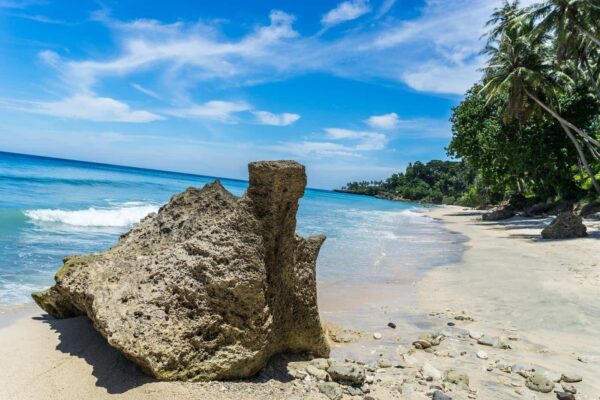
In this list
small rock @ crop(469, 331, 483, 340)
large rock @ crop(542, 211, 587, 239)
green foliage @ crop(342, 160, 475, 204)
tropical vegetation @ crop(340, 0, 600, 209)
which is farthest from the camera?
green foliage @ crop(342, 160, 475, 204)

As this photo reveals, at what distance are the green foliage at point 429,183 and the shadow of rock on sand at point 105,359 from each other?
302ft

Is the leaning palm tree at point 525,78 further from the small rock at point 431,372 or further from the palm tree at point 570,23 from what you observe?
the small rock at point 431,372

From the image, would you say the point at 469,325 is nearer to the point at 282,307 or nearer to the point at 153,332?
the point at 282,307

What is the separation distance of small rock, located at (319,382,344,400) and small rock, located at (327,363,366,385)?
0.10 metres

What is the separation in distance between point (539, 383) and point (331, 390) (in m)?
2.21

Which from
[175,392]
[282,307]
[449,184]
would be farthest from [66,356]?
[449,184]

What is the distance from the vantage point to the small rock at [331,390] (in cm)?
379

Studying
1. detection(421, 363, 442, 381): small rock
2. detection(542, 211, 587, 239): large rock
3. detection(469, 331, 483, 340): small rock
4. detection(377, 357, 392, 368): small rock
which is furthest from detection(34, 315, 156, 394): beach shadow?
detection(542, 211, 587, 239): large rock

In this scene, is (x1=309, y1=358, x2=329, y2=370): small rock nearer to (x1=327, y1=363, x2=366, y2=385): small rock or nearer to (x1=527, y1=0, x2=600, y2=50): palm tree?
(x1=327, y1=363, x2=366, y2=385): small rock

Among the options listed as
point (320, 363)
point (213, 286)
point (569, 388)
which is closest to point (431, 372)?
point (320, 363)

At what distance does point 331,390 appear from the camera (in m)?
3.87

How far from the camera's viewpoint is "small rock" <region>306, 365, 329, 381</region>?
4156 millimetres

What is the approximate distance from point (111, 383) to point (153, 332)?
52cm

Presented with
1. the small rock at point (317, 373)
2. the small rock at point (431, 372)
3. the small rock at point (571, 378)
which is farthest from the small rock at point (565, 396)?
the small rock at point (317, 373)
